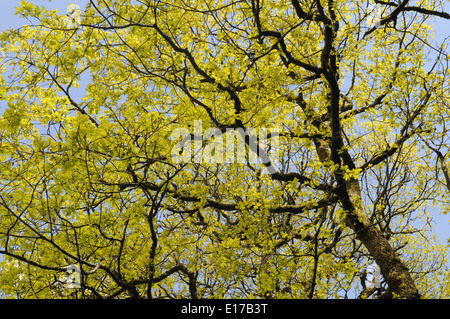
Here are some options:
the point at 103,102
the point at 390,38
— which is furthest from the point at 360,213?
the point at 103,102

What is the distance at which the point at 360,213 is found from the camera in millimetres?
7535

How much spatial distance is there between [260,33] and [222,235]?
3545 mm

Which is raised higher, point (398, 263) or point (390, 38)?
point (390, 38)

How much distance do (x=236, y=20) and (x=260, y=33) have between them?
3276 mm

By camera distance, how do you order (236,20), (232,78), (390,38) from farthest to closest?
(236,20), (390,38), (232,78)

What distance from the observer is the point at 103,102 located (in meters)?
6.87

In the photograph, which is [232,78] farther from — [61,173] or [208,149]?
[61,173]

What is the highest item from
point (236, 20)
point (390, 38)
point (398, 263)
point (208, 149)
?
point (236, 20)

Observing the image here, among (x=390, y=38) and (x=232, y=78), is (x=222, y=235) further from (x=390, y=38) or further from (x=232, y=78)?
(x=390, y=38)

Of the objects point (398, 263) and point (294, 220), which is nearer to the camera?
point (398, 263)

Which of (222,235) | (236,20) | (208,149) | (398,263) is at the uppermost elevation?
(236,20)
